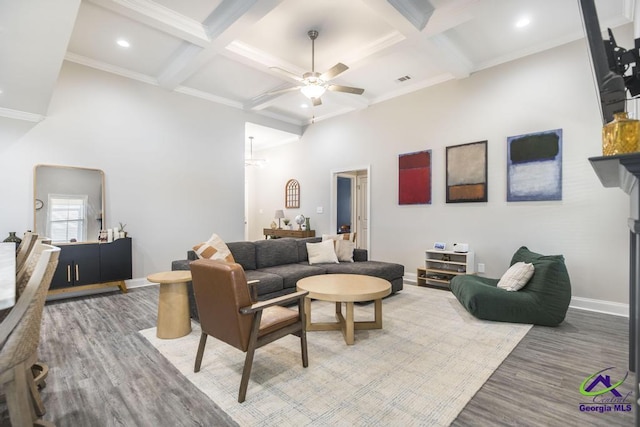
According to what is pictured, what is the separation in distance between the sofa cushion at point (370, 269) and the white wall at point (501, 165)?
122 cm

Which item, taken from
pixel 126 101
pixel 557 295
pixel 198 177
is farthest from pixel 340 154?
pixel 557 295

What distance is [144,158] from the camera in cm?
493

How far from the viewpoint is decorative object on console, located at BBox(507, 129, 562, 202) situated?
12.7ft

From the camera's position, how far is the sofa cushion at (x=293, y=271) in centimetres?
371

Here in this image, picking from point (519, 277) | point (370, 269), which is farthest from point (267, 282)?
point (519, 277)

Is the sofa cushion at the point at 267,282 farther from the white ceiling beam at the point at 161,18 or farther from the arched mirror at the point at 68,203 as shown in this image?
the white ceiling beam at the point at 161,18

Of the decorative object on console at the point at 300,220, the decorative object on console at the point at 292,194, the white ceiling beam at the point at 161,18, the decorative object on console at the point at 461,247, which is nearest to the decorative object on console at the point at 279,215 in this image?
the decorative object on console at the point at 292,194

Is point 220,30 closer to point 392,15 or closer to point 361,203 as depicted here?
point 392,15

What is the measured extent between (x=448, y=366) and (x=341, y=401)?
0.96 metres

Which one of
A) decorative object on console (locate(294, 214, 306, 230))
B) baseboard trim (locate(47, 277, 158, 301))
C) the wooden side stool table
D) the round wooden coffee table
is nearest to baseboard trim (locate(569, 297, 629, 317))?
the round wooden coffee table

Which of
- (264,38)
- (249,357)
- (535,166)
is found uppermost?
(264,38)

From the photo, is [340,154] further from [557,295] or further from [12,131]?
[12,131]

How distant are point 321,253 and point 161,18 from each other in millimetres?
3492

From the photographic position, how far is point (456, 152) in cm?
478
